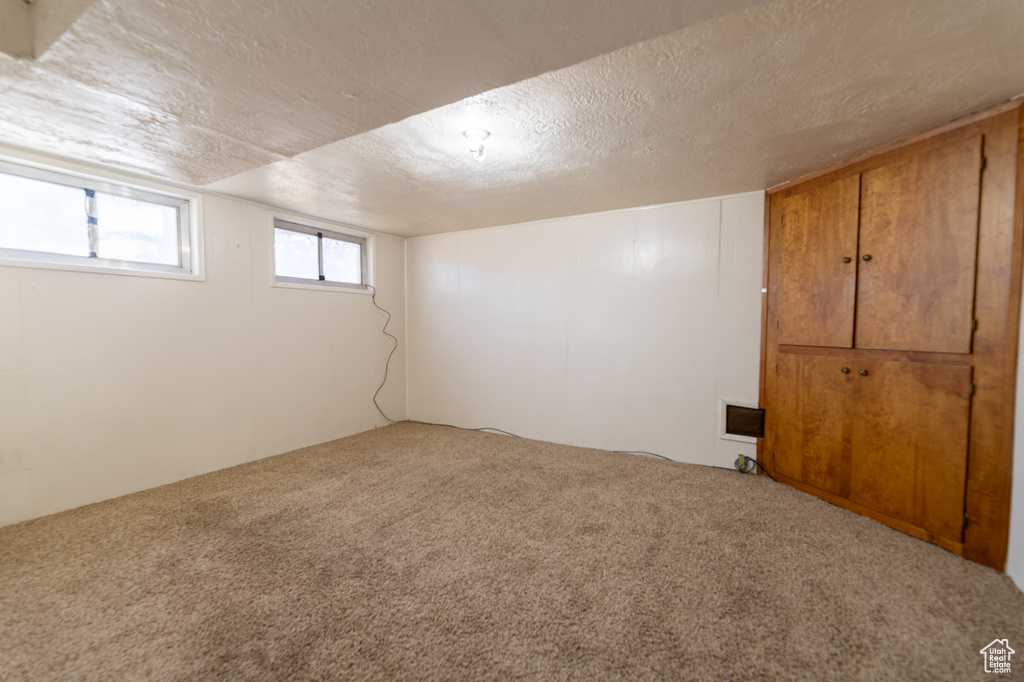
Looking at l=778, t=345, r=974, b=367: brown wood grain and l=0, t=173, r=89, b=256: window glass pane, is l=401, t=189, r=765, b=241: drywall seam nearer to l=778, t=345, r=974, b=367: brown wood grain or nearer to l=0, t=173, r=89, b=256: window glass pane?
l=778, t=345, r=974, b=367: brown wood grain

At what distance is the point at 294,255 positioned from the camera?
3510 mm

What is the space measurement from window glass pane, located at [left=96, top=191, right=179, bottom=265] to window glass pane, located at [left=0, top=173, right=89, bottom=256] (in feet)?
0.27

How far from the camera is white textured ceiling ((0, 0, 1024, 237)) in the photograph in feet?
3.32

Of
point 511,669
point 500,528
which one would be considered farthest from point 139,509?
point 511,669

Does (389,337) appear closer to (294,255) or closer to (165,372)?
(294,255)

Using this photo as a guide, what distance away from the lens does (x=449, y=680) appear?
1161 millimetres

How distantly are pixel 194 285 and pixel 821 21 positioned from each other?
3740mm

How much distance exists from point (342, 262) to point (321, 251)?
0.81 ft

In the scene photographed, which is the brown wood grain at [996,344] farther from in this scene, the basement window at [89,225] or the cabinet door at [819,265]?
the basement window at [89,225]

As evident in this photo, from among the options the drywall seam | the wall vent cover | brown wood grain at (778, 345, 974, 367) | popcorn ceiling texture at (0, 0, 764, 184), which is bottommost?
the wall vent cover

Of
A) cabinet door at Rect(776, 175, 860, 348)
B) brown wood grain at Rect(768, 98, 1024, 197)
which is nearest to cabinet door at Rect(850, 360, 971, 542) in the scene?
cabinet door at Rect(776, 175, 860, 348)

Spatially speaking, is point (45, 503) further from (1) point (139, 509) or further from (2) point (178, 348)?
(2) point (178, 348)

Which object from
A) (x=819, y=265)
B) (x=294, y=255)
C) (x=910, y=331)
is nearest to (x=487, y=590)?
(x=910, y=331)

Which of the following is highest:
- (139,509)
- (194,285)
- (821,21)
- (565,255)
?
(821,21)
